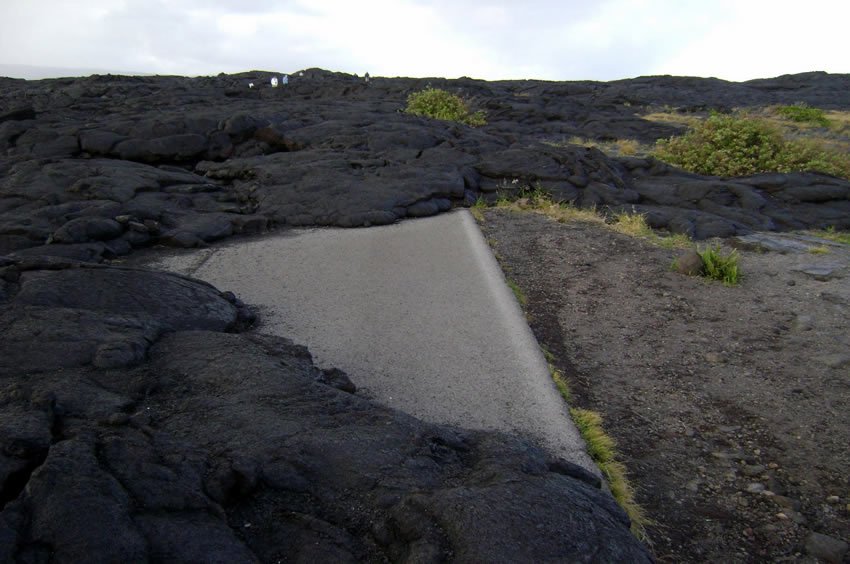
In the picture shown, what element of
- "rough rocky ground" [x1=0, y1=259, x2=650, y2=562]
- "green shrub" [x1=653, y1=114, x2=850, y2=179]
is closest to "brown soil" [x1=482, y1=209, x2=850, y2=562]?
"rough rocky ground" [x1=0, y1=259, x2=650, y2=562]

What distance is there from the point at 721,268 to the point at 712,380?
2.53 meters

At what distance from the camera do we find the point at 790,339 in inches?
215

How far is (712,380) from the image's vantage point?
15.7 ft

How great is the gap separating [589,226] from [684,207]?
2.85 metres

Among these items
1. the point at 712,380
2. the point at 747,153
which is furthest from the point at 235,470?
the point at 747,153

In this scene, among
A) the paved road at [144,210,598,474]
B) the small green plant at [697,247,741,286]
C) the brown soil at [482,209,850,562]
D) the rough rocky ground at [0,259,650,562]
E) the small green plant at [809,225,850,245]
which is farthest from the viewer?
the small green plant at [809,225,850,245]

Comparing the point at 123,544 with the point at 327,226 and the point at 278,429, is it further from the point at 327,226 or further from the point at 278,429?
the point at 327,226

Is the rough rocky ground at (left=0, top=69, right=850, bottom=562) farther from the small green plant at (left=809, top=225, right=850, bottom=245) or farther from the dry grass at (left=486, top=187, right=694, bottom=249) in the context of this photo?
the small green plant at (left=809, top=225, right=850, bottom=245)

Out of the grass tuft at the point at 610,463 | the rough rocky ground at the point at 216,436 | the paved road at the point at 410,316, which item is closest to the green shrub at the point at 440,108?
the rough rocky ground at the point at 216,436

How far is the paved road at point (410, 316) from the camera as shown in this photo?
3871mm

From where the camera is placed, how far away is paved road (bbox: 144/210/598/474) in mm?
3871

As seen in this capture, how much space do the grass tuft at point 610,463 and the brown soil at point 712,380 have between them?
97 mm

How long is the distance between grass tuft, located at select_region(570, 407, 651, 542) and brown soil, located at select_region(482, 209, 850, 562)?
0.32 feet

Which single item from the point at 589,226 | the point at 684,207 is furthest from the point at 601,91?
the point at 589,226
